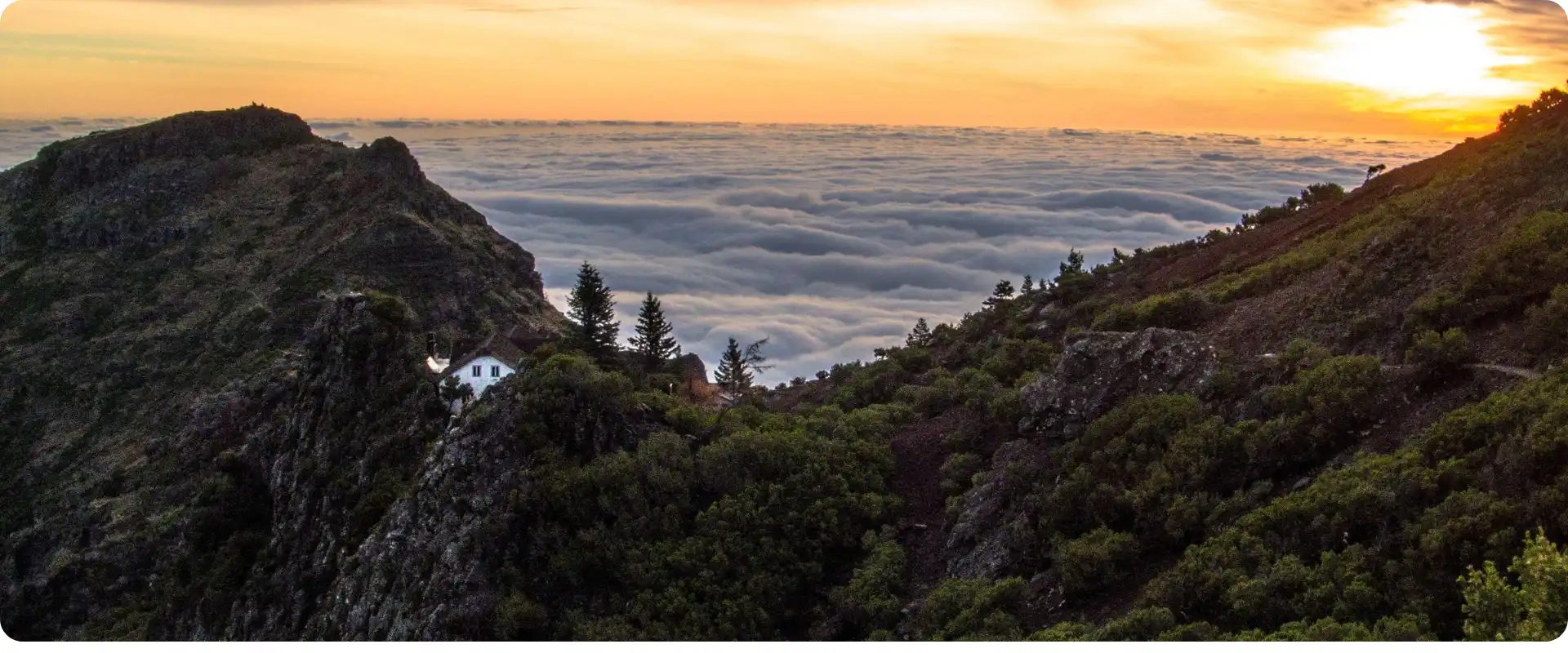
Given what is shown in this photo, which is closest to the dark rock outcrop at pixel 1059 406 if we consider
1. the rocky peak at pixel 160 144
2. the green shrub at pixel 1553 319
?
the green shrub at pixel 1553 319

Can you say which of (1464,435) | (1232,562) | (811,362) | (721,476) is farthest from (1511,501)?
(811,362)

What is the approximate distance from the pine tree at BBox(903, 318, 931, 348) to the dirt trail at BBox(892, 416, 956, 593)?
1348 centimetres

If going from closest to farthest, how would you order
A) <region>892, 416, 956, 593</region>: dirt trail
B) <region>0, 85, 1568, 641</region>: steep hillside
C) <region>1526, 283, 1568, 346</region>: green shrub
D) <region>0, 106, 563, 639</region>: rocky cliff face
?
1. <region>0, 85, 1568, 641</region>: steep hillside
2. <region>1526, 283, 1568, 346</region>: green shrub
3. <region>892, 416, 956, 593</region>: dirt trail
4. <region>0, 106, 563, 639</region>: rocky cliff face

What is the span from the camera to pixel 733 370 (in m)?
51.6

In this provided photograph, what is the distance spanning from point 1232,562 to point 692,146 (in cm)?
6111

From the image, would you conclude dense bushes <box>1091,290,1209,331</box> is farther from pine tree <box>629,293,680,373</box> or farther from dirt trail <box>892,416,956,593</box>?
pine tree <box>629,293,680,373</box>

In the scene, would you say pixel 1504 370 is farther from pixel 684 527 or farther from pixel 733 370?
pixel 733 370

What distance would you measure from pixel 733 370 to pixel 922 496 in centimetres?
2991

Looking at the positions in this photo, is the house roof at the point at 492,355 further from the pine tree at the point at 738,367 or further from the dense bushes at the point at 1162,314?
the dense bushes at the point at 1162,314

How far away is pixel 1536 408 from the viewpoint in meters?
14.0

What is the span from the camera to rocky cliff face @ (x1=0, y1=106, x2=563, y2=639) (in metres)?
27.4

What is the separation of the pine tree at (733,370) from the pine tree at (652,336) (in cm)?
458

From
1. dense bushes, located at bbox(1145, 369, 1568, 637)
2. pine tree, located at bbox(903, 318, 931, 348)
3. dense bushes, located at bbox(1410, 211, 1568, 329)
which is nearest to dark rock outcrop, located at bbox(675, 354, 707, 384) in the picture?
pine tree, located at bbox(903, 318, 931, 348)

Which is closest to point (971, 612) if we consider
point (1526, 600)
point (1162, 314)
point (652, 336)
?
point (1526, 600)
